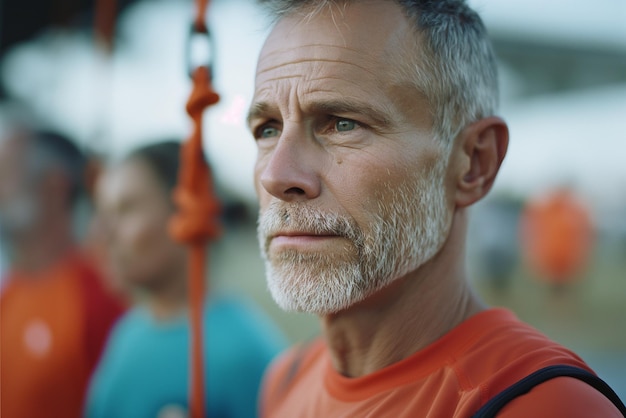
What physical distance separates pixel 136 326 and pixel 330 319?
4.66 feet

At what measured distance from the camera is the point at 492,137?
1311 millimetres

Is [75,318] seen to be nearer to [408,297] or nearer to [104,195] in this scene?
[104,195]

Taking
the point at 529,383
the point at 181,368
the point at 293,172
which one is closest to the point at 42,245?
the point at 181,368

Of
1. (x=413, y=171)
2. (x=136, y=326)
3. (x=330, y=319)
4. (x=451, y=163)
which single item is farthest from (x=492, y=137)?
(x=136, y=326)

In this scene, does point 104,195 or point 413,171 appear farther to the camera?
point 104,195

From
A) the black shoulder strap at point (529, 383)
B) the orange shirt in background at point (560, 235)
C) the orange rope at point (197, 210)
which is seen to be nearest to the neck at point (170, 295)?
the orange rope at point (197, 210)

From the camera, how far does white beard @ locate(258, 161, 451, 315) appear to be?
3.85ft

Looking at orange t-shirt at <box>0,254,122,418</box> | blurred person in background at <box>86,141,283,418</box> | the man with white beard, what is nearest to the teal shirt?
blurred person in background at <box>86,141,283,418</box>

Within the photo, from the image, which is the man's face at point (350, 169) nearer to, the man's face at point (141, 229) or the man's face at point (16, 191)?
the man's face at point (141, 229)

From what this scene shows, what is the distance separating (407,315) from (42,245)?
7.98 ft

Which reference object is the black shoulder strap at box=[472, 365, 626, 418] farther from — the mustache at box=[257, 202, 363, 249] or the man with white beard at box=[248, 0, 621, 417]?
the mustache at box=[257, 202, 363, 249]

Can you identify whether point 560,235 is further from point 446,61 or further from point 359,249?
point 359,249

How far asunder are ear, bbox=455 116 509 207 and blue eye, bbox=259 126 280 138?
14.5 inches

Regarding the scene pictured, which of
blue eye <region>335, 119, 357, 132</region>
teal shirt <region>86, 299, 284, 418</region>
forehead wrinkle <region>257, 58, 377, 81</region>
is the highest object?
forehead wrinkle <region>257, 58, 377, 81</region>
